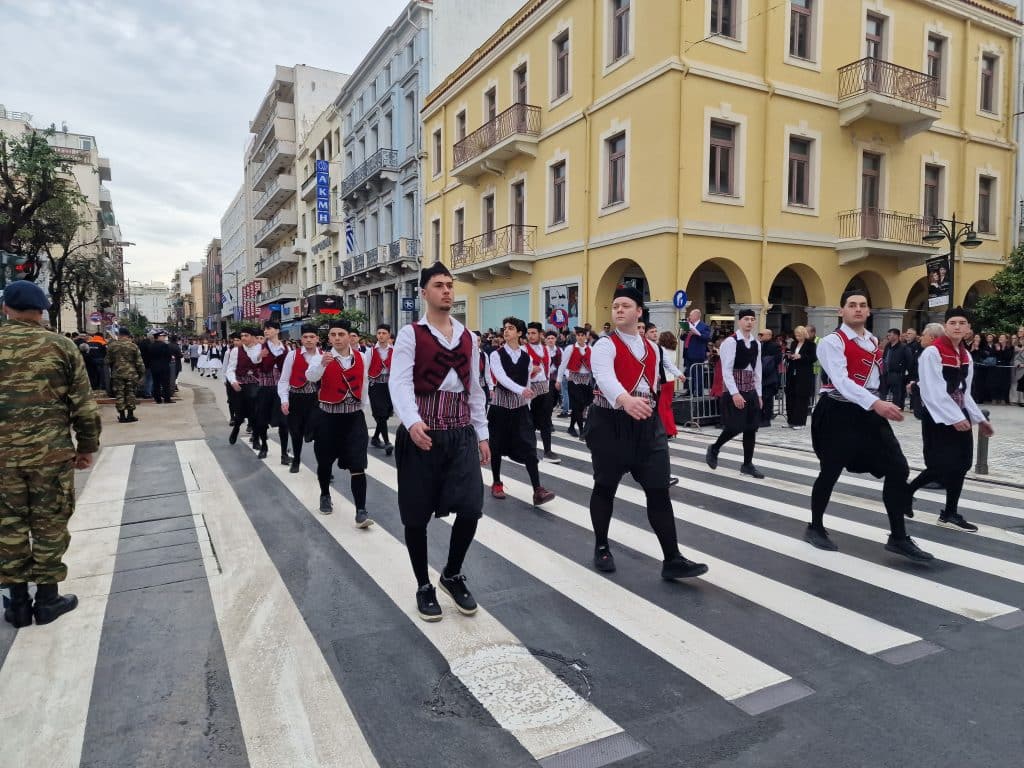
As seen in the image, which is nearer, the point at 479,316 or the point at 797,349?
the point at 797,349

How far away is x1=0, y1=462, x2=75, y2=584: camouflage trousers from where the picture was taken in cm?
385

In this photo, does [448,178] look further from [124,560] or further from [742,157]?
[124,560]

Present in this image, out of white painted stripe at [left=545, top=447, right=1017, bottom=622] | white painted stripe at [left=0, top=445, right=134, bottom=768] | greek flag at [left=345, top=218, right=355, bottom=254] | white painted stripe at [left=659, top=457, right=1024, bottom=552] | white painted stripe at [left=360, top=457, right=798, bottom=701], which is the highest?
greek flag at [left=345, top=218, right=355, bottom=254]

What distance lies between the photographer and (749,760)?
263cm

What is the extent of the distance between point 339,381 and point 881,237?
1803cm

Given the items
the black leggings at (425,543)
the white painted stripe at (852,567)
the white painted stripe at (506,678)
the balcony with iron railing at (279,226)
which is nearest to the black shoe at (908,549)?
the white painted stripe at (852,567)

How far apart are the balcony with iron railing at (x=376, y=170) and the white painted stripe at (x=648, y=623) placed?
29.3 meters

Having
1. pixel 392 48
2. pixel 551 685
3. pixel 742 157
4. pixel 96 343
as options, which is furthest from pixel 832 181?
pixel 392 48

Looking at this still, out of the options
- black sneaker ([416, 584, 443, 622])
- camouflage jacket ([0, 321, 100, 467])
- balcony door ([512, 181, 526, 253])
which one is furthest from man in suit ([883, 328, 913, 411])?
camouflage jacket ([0, 321, 100, 467])

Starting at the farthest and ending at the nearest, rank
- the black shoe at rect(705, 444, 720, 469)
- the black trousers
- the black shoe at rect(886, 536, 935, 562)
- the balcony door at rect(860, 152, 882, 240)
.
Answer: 1. the balcony door at rect(860, 152, 882, 240)
2. the black trousers
3. the black shoe at rect(705, 444, 720, 469)
4. the black shoe at rect(886, 536, 935, 562)

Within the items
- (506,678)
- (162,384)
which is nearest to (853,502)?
(506,678)

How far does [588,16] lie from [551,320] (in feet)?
29.0

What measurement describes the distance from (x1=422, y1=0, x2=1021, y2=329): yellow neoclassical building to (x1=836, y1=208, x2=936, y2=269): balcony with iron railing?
6 centimetres

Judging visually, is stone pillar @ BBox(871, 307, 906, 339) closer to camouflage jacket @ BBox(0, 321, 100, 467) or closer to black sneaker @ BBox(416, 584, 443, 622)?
black sneaker @ BBox(416, 584, 443, 622)
